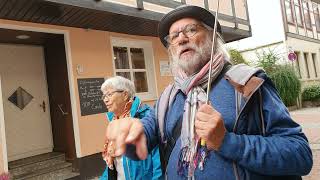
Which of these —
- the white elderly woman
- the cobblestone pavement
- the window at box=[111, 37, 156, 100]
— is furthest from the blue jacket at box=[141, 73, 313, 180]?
the window at box=[111, 37, 156, 100]

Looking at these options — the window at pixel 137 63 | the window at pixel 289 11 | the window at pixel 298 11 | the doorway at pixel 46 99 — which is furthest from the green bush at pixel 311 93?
the doorway at pixel 46 99

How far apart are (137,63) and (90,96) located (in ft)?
6.87

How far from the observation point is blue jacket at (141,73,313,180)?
1386 millimetres

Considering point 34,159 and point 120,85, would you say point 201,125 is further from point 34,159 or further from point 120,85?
point 34,159

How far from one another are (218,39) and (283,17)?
1834cm

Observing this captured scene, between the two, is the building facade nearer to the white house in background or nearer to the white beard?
the white beard

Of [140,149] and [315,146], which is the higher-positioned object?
[140,149]

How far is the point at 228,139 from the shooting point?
1375 mm

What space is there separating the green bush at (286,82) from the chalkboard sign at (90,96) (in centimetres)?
1065

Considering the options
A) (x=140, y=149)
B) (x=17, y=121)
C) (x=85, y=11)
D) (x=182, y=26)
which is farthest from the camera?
(x=17, y=121)

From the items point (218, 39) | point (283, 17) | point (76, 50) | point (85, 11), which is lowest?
point (218, 39)

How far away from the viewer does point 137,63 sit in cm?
913

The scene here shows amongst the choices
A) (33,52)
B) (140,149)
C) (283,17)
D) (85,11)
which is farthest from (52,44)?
(283,17)

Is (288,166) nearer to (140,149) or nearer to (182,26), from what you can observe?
(140,149)
